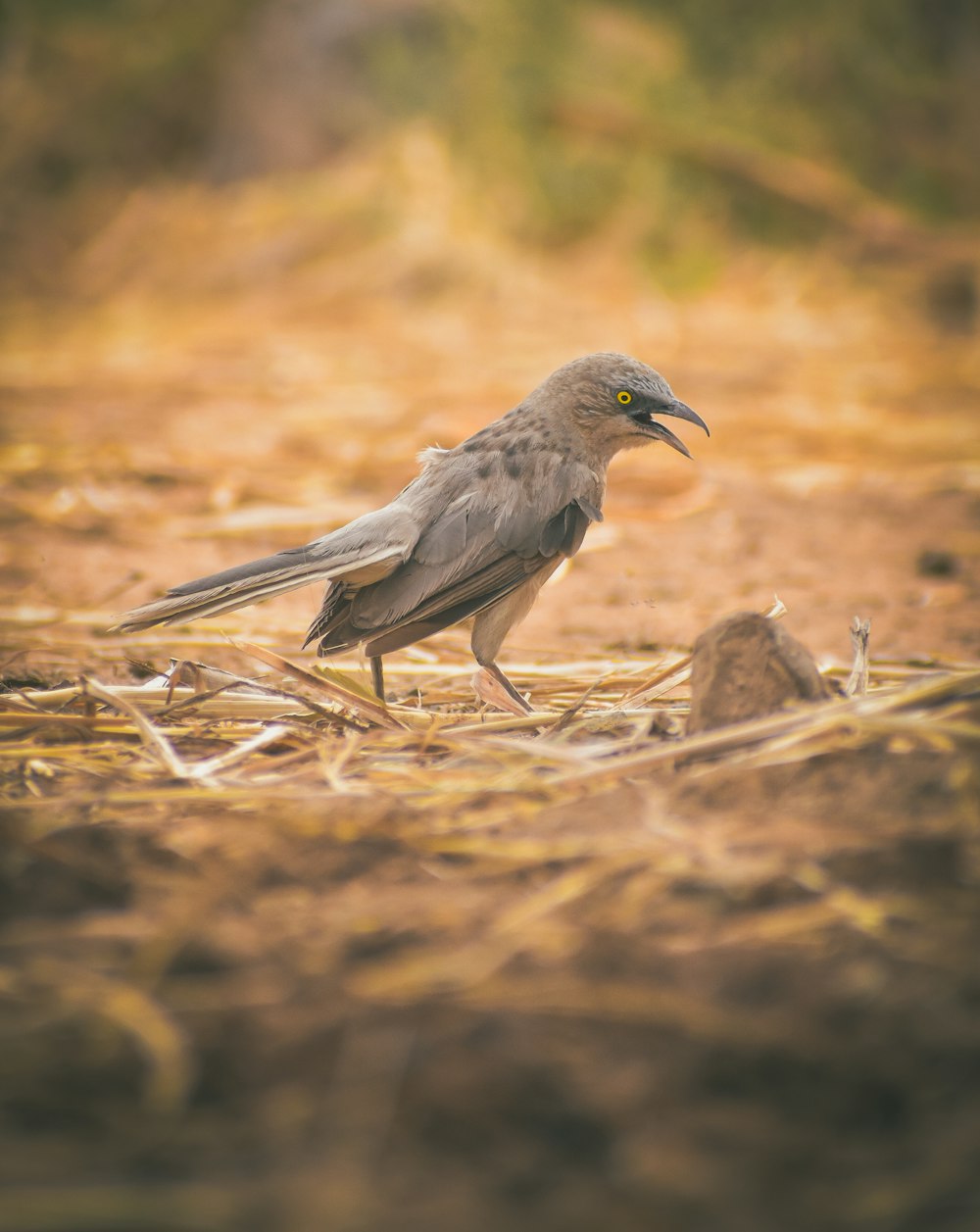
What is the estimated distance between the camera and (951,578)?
16.4 feet

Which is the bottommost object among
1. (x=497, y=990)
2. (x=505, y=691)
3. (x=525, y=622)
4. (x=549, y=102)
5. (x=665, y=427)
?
(x=497, y=990)

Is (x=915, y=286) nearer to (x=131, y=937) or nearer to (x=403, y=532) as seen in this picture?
(x=403, y=532)

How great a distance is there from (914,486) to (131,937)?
543 cm

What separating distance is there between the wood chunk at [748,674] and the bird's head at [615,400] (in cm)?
101

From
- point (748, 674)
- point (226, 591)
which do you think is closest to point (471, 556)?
point (226, 591)

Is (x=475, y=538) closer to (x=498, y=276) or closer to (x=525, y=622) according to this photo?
(x=525, y=622)

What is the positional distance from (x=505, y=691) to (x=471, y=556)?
1.22 feet

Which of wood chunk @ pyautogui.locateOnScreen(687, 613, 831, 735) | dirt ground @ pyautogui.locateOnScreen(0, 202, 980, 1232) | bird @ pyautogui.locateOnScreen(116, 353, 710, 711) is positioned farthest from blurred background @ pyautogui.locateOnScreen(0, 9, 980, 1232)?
bird @ pyautogui.locateOnScreen(116, 353, 710, 711)

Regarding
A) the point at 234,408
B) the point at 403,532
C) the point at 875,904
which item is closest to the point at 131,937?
the point at 875,904

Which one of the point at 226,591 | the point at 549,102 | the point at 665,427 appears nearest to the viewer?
the point at 226,591

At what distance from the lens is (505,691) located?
3.30 meters

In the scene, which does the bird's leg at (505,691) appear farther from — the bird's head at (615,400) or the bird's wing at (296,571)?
the bird's head at (615,400)

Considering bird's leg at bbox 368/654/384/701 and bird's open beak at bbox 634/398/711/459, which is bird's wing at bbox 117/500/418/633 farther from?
bird's open beak at bbox 634/398/711/459

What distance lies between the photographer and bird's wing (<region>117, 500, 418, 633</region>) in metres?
2.94
